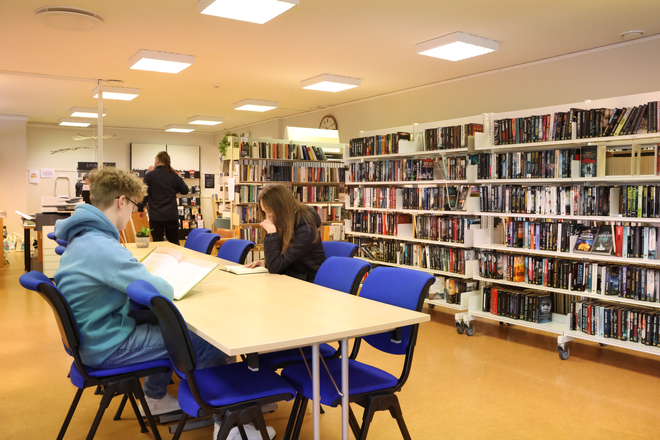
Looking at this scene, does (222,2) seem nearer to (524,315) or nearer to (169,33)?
(169,33)

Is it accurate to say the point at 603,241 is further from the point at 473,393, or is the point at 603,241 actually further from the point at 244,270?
the point at 244,270

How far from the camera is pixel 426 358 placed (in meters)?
4.22

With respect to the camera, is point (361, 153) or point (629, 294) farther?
point (361, 153)

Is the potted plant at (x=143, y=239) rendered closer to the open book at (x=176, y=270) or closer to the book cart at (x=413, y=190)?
the open book at (x=176, y=270)

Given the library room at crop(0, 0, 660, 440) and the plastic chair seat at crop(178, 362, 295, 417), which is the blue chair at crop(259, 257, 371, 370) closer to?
the library room at crop(0, 0, 660, 440)

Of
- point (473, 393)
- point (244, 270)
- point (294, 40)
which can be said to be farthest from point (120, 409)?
point (294, 40)

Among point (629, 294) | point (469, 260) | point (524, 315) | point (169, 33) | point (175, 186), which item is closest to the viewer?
point (629, 294)

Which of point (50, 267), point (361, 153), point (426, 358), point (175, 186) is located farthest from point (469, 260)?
point (50, 267)

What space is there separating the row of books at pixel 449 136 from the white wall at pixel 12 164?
10.3 metres

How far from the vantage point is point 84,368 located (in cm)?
225

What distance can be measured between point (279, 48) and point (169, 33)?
1.30 m

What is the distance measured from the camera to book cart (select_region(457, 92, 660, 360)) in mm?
3971

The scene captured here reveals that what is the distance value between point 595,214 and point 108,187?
3685 mm

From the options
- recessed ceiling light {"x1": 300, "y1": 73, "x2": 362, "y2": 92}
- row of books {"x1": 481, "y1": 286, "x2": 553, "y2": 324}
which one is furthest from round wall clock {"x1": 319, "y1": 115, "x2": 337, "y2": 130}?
row of books {"x1": 481, "y1": 286, "x2": 553, "y2": 324}
